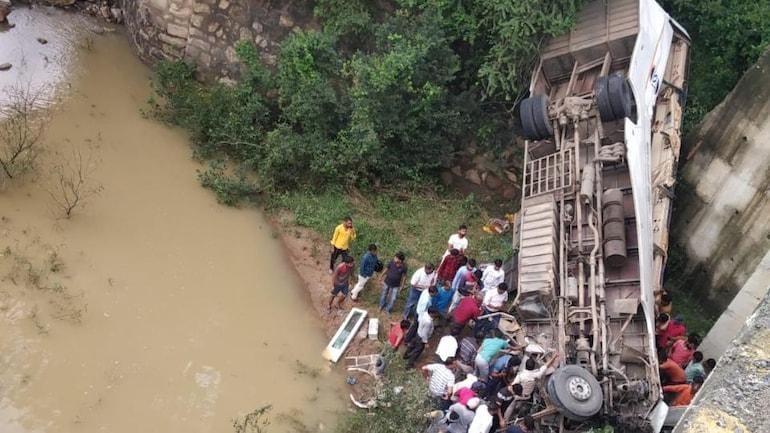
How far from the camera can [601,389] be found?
748 cm

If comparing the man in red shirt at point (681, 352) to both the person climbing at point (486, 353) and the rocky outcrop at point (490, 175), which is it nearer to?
the person climbing at point (486, 353)

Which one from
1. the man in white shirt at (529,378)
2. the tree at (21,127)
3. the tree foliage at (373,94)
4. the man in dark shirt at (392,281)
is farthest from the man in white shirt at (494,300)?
the tree at (21,127)

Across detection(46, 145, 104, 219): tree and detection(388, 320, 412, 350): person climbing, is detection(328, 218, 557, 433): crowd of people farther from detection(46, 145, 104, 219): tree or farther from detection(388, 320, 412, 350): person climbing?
Answer: detection(46, 145, 104, 219): tree

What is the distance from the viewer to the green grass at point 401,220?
10.8 meters

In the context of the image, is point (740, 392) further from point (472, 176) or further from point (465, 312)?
point (472, 176)

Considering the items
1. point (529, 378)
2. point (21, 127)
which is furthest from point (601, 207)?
point (21, 127)

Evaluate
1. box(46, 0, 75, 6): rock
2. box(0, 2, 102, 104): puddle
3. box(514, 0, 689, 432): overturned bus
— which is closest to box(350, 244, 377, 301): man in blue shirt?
box(514, 0, 689, 432): overturned bus

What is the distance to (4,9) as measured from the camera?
13758 millimetres

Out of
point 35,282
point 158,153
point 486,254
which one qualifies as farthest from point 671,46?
point 35,282

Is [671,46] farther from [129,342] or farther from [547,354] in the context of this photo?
[129,342]

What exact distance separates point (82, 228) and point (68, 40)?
17.9ft

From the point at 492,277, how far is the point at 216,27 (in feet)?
23.6

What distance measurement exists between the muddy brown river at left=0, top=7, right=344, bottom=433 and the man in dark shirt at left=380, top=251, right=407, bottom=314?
1.03m

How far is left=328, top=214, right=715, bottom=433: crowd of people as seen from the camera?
7789 mm
